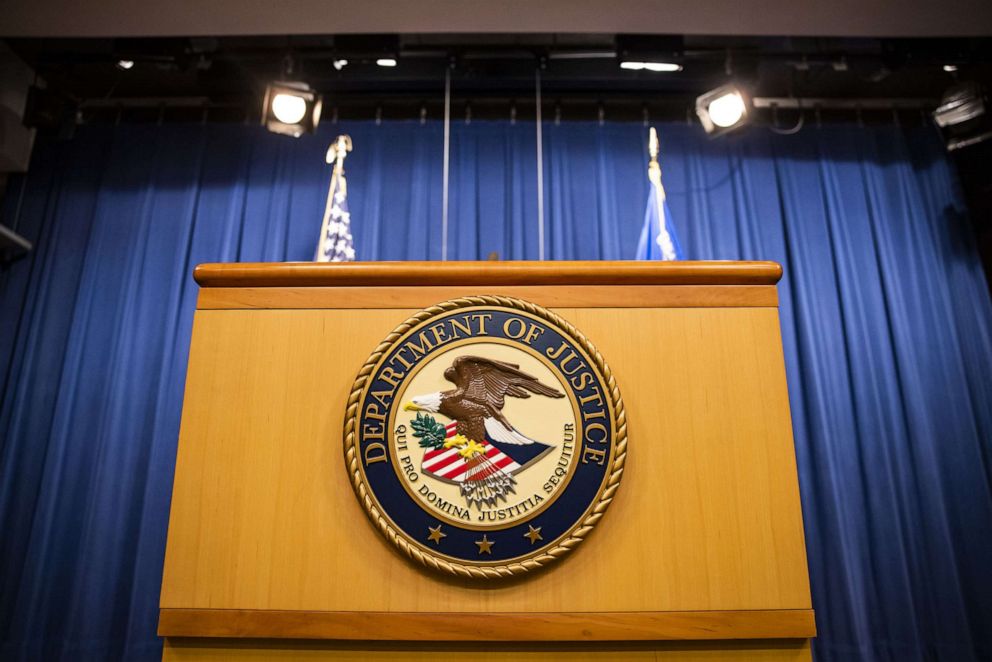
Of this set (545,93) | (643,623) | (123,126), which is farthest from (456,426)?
(123,126)

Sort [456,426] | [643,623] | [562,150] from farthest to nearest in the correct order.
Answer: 1. [562,150]
2. [456,426]
3. [643,623]

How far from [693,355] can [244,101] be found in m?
3.70

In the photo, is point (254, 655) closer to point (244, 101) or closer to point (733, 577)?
point (733, 577)

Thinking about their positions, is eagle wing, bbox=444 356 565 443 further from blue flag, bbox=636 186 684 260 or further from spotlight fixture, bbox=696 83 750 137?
spotlight fixture, bbox=696 83 750 137

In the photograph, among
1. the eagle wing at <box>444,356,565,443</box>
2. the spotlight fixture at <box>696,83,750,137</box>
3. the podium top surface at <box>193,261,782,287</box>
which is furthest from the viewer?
the spotlight fixture at <box>696,83,750,137</box>

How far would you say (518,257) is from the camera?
12.4 ft

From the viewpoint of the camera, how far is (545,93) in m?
4.17

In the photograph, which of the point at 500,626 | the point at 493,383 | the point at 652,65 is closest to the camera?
the point at 500,626

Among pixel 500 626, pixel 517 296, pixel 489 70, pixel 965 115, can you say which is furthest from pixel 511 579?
pixel 965 115

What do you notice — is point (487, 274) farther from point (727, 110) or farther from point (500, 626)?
point (727, 110)

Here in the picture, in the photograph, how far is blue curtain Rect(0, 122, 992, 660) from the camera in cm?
318

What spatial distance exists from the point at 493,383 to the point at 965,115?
11.4 feet

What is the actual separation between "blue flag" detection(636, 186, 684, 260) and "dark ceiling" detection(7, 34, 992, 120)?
2.93ft

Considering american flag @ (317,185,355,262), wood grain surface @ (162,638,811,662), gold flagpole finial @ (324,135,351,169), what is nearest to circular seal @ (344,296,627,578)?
wood grain surface @ (162,638,811,662)
